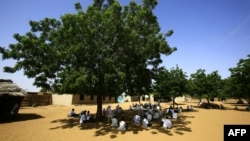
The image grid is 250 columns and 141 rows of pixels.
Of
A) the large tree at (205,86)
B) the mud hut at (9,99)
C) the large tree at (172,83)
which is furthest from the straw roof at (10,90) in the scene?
the large tree at (205,86)

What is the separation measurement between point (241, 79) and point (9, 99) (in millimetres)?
30808

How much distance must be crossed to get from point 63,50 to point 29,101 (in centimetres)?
2396

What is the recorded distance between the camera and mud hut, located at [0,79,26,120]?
1875 centimetres

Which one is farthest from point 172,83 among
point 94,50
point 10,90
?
point 10,90

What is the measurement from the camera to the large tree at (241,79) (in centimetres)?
2924

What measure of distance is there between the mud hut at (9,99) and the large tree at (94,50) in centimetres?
352

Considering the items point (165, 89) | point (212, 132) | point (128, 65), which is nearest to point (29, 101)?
point (165, 89)

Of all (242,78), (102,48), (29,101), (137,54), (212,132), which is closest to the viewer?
(212,132)

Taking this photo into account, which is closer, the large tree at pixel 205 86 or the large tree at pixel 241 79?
the large tree at pixel 241 79

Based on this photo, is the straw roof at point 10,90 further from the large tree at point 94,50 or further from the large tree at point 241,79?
the large tree at point 241,79

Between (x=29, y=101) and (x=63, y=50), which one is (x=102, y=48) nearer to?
(x=63, y=50)

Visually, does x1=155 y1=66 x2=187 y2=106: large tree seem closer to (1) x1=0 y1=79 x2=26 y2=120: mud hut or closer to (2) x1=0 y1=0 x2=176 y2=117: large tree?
(2) x1=0 y1=0 x2=176 y2=117: large tree

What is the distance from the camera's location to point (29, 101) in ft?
116

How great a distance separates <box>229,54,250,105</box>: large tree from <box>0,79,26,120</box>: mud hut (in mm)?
29562
